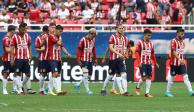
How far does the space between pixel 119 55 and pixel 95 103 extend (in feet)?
13.4

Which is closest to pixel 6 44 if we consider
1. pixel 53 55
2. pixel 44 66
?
pixel 44 66

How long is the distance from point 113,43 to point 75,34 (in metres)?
12.8

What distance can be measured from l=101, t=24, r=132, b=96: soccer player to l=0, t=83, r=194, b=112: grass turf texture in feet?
1.81

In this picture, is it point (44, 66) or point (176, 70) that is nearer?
point (176, 70)

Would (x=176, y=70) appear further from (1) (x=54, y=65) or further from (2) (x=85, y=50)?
(1) (x=54, y=65)

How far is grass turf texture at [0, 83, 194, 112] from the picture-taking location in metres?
20.4

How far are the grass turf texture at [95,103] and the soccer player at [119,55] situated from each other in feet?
1.81

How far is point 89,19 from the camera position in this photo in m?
40.3

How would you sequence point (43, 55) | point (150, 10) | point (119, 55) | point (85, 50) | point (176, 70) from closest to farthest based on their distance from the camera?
point (119, 55) < point (176, 70) < point (43, 55) < point (85, 50) < point (150, 10)

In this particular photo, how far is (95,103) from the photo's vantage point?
2255cm

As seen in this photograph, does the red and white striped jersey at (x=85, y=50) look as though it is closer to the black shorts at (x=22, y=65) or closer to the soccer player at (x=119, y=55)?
the soccer player at (x=119, y=55)

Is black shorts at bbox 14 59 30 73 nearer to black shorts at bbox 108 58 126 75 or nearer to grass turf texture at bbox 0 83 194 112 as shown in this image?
grass turf texture at bbox 0 83 194 112

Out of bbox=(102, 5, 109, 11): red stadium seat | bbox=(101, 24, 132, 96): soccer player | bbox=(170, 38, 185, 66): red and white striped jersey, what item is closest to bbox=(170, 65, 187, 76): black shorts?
bbox=(170, 38, 185, 66): red and white striped jersey

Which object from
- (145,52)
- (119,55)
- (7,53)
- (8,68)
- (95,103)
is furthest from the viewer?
(8,68)
